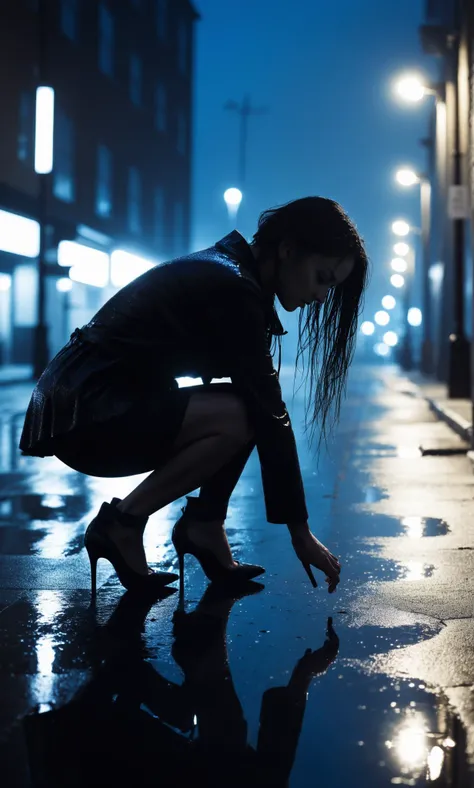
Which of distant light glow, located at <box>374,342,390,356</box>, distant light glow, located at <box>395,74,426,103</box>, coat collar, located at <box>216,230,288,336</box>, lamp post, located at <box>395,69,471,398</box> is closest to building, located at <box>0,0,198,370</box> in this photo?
distant light glow, located at <box>395,74,426,103</box>

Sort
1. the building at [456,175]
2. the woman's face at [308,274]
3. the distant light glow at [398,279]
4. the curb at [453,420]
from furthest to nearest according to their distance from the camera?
the distant light glow at [398,279] → the building at [456,175] → the curb at [453,420] → the woman's face at [308,274]

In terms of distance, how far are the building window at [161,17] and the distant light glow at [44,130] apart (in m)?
17.4

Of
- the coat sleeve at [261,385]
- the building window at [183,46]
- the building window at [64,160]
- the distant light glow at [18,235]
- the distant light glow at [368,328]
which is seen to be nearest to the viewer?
the coat sleeve at [261,385]

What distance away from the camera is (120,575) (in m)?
4.30

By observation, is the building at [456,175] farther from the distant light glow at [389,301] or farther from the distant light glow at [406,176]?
the distant light glow at [389,301]

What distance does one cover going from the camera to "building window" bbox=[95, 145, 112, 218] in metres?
35.4

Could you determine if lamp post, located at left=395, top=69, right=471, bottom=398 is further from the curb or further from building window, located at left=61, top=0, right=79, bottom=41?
building window, located at left=61, top=0, right=79, bottom=41

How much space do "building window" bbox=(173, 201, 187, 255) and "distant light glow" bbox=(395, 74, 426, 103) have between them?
2156cm

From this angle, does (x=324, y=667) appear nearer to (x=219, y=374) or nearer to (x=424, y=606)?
(x=424, y=606)

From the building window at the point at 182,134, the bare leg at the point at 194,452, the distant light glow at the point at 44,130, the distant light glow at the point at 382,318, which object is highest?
the building window at the point at 182,134

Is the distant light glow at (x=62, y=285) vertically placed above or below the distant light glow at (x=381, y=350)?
below

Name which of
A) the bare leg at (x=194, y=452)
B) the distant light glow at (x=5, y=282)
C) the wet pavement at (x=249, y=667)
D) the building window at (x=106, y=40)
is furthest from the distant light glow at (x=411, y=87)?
the bare leg at (x=194, y=452)

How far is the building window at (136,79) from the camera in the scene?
129 feet

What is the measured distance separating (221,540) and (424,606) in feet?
2.78
